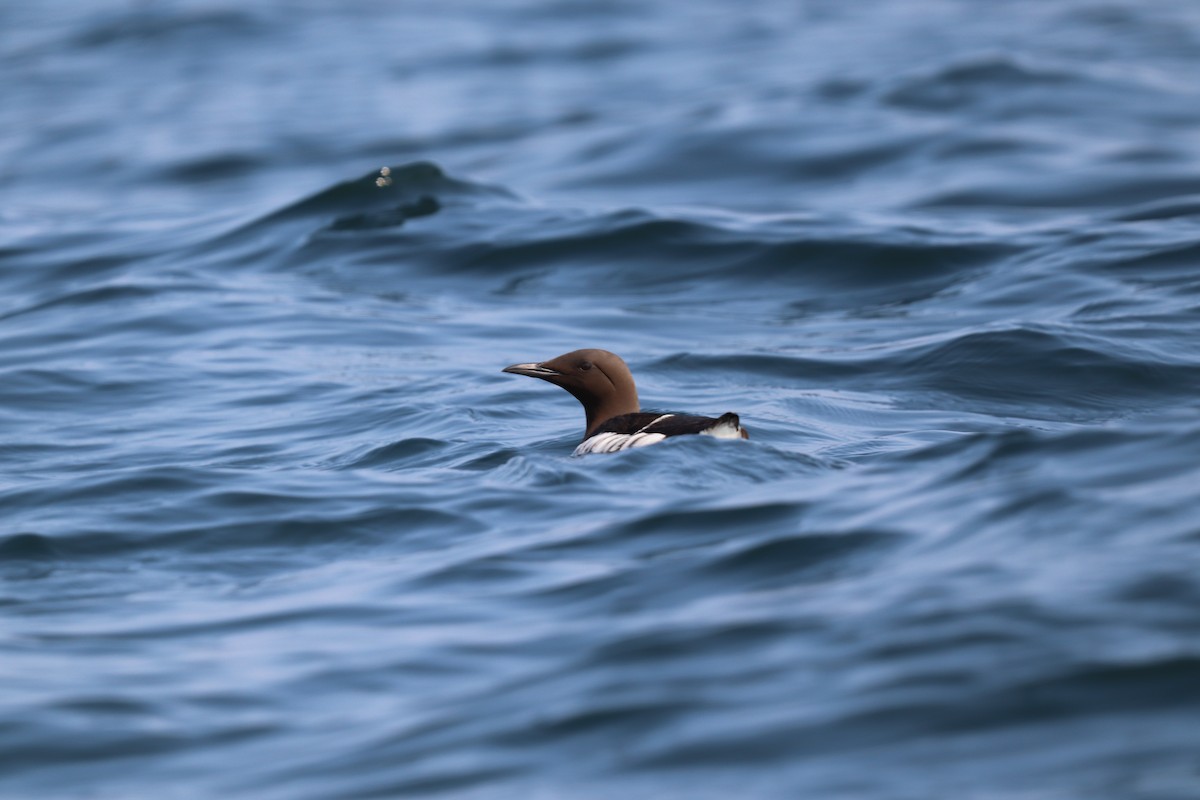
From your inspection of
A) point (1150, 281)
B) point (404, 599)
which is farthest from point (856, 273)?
point (404, 599)

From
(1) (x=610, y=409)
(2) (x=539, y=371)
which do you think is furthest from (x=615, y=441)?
(2) (x=539, y=371)

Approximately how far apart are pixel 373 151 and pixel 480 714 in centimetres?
1603

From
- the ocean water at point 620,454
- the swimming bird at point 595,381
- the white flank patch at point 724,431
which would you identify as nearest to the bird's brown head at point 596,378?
the swimming bird at point 595,381

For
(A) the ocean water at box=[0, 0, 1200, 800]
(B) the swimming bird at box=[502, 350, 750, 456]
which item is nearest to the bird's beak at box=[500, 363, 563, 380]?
(B) the swimming bird at box=[502, 350, 750, 456]

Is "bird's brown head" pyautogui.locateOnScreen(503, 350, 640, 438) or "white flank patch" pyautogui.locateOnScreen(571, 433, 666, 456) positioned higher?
"bird's brown head" pyautogui.locateOnScreen(503, 350, 640, 438)

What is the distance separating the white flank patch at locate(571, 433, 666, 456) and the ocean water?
243 mm

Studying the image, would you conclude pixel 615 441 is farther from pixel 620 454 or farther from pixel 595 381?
pixel 595 381

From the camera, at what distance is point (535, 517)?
744cm

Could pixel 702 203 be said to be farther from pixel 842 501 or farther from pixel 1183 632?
pixel 1183 632

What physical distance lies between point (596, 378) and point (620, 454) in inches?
48.8

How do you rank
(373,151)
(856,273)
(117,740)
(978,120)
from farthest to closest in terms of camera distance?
(373,151), (978,120), (856,273), (117,740)

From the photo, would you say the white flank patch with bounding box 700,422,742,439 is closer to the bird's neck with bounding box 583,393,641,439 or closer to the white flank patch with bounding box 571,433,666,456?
the white flank patch with bounding box 571,433,666,456

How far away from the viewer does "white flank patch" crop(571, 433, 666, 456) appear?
820 cm

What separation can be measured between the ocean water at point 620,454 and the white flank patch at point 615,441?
24 centimetres
